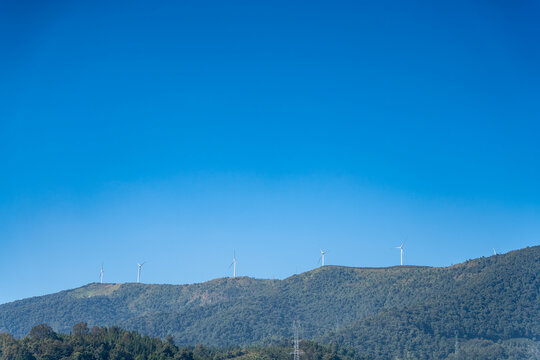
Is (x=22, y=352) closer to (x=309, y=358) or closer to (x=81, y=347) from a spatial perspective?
(x=81, y=347)

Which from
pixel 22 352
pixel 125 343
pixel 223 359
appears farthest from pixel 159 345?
pixel 22 352

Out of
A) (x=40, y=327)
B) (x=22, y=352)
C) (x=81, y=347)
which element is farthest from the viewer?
(x=40, y=327)

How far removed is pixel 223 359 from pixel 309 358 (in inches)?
949

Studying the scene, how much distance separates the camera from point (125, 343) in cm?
17012

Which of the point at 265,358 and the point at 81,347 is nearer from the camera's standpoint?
the point at 81,347

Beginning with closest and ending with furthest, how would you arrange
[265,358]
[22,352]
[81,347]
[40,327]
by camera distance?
[22,352], [81,347], [40,327], [265,358]

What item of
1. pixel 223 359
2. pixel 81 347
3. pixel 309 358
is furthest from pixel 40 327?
pixel 309 358

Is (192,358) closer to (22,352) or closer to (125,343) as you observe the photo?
(125,343)

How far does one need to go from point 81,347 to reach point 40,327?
17397 millimetres

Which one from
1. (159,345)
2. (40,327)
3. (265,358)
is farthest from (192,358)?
(40,327)

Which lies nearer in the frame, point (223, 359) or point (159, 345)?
point (159, 345)

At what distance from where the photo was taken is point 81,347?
154 m

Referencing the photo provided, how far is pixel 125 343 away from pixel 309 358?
2073 inches

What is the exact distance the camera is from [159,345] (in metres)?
176
